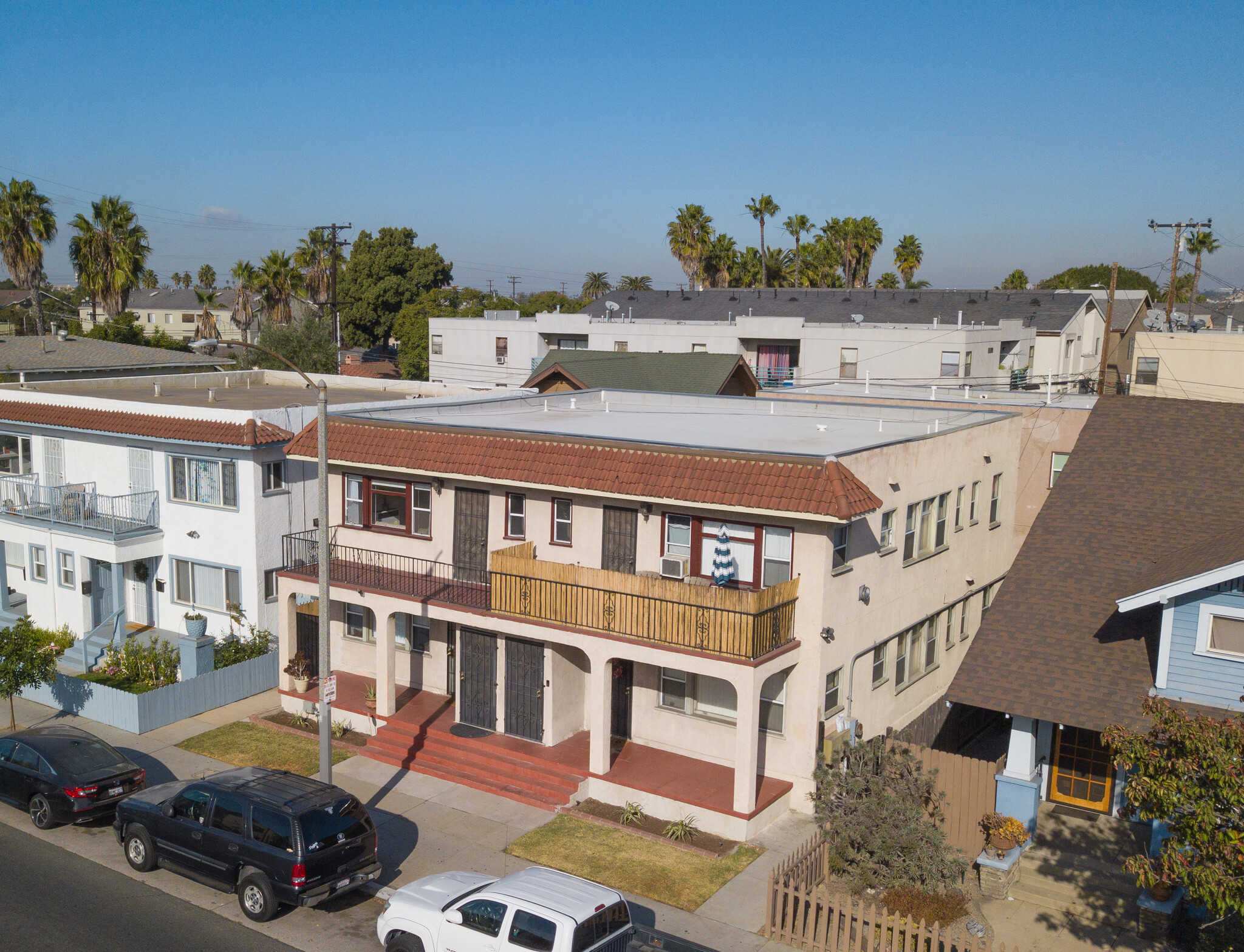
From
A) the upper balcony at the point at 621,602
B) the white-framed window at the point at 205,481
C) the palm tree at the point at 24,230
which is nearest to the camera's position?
the upper balcony at the point at 621,602

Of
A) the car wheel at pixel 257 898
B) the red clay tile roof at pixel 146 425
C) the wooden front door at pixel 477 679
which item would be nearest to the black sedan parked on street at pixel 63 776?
the car wheel at pixel 257 898

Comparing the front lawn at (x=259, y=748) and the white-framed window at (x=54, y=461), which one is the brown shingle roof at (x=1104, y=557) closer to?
the front lawn at (x=259, y=748)

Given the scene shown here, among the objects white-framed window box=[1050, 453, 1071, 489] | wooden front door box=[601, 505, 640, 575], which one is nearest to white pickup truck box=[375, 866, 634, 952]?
wooden front door box=[601, 505, 640, 575]

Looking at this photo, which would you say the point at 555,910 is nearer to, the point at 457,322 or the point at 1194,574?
the point at 1194,574

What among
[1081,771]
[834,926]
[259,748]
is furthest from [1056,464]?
[259,748]

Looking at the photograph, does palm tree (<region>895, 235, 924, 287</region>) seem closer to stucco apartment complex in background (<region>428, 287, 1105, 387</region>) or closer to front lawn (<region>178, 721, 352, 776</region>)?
stucco apartment complex in background (<region>428, 287, 1105, 387</region>)
